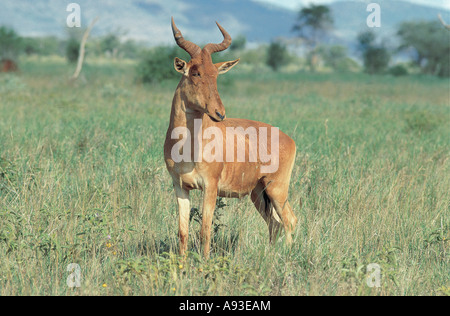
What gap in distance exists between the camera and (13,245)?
459cm

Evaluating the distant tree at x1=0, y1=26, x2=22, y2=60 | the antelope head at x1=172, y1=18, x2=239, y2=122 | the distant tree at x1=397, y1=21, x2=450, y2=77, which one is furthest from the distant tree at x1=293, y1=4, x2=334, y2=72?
the antelope head at x1=172, y1=18, x2=239, y2=122

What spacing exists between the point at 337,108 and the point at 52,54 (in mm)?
64028

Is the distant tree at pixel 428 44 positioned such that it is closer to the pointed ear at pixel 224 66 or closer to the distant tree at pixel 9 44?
the distant tree at pixel 9 44

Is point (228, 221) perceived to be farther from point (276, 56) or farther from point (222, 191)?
point (276, 56)

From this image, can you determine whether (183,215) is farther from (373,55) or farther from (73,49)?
(373,55)

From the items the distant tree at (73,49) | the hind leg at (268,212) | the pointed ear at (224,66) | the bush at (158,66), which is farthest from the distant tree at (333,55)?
the pointed ear at (224,66)

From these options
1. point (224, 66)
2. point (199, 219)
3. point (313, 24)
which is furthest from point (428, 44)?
point (224, 66)

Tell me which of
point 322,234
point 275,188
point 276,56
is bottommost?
point 322,234

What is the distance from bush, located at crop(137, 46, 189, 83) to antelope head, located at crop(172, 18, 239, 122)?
61.7 ft

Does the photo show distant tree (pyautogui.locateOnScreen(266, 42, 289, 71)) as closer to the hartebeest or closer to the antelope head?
the hartebeest

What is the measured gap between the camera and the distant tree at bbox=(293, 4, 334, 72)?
71.4 meters

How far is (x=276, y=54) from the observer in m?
56.7

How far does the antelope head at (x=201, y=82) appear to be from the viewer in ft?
13.4

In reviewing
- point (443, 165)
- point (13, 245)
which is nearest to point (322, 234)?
point (13, 245)
